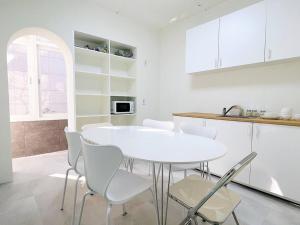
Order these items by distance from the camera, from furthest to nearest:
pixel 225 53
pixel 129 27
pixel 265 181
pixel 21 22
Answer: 1. pixel 129 27
2. pixel 225 53
3. pixel 21 22
4. pixel 265 181

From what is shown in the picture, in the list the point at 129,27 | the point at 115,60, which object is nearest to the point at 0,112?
the point at 115,60

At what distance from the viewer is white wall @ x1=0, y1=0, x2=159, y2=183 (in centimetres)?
218

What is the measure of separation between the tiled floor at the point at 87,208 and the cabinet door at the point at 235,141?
0.81ft

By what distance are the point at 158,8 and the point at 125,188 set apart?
9.81 feet

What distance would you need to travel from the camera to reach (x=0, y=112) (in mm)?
2166

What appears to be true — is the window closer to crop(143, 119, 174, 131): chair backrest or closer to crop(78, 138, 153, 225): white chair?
crop(143, 119, 174, 131): chair backrest

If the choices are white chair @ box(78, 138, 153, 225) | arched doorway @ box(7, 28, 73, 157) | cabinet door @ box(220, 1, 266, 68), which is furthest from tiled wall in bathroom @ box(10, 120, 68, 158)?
cabinet door @ box(220, 1, 266, 68)

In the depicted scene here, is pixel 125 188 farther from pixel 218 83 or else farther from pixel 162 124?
pixel 218 83

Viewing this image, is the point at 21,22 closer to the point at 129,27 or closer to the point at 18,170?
A: the point at 129,27

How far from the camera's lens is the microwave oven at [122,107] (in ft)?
10.4

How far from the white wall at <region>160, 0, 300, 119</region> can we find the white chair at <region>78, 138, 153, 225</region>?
2.07 metres

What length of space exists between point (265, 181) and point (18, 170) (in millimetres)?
3408

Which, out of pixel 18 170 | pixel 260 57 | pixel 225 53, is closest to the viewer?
pixel 260 57

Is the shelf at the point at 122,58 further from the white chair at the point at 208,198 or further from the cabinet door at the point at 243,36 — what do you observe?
the white chair at the point at 208,198
